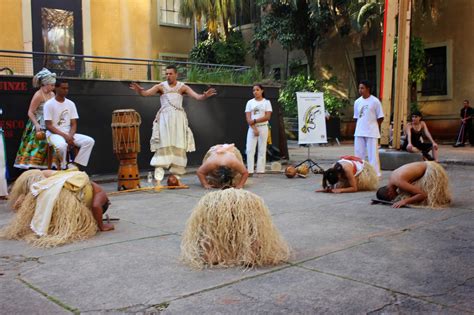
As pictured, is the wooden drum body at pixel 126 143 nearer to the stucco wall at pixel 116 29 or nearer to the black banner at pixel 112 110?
the black banner at pixel 112 110

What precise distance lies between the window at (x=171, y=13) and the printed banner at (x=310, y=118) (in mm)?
11877

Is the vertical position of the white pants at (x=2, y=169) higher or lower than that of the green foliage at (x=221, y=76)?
lower

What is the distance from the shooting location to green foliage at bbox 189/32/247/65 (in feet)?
77.9

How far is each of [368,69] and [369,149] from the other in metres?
14.1

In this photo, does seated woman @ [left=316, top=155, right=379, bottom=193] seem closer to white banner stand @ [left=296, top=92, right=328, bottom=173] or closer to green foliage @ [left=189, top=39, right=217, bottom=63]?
white banner stand @ [left=296, top=92, right=328, bottom=173]

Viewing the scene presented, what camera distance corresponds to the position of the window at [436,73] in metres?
19.6

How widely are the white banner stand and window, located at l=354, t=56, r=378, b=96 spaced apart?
449 inches

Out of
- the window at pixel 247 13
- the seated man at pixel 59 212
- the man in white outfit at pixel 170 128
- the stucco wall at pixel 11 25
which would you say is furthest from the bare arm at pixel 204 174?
the window at pixel 247 13

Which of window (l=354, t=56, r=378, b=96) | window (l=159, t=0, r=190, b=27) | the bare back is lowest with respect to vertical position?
the bare back

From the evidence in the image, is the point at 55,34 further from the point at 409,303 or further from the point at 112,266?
the point at 409,303

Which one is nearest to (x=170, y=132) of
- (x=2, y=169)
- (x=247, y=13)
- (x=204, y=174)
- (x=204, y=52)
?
(x=204, y=174)

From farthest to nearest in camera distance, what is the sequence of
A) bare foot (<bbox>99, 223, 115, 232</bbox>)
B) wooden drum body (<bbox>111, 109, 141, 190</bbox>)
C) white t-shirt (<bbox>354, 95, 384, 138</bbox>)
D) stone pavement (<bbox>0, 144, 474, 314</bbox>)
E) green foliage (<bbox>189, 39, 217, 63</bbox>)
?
green foliage (<bbox>189, 39, 217, 63</bbox>), white t-shirt (<bbox>354, 95, 384, 138</bbox>), wooden drum body (<bbox>111, 109, 141, 190</bbox>), bare foot (<bbox>99, 223, 115, 232</bbox>), stone pavement (<bbox>0, 144, 474, 314</bbox>)

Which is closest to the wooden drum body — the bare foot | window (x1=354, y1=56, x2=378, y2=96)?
the bare foot

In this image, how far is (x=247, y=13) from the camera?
84.4 feet
